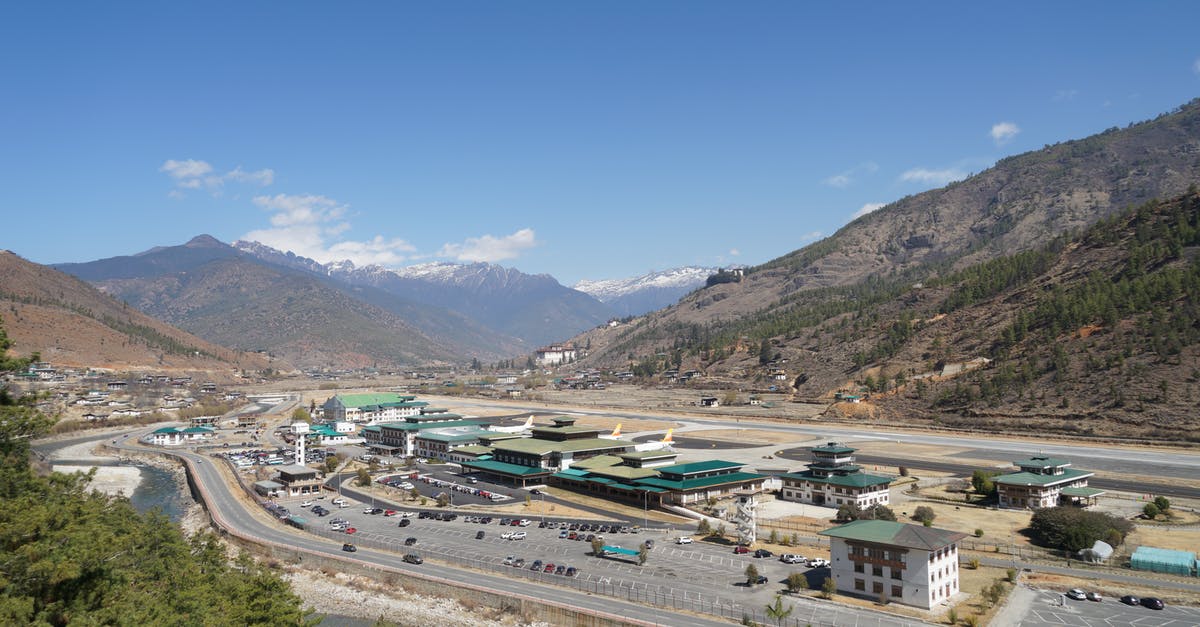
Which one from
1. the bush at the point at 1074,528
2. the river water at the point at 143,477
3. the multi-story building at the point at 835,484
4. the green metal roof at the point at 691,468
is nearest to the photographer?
the bush at the point at 1074,528

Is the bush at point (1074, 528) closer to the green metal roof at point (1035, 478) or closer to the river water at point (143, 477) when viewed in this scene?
the green metal roof at point (1035, 478)

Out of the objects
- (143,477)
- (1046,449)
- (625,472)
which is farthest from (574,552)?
(143,477)

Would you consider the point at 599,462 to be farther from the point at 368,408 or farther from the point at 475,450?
the point at 368,408

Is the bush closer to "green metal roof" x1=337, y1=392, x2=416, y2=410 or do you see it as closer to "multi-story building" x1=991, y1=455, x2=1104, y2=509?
"multi-story building" x1=991, y1=455, x2=1104, y2=509

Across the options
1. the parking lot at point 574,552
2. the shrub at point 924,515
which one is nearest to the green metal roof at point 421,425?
the parking lot at point 574,552

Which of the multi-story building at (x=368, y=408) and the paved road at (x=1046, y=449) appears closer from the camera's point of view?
the paved road at (x=1046, y=449)

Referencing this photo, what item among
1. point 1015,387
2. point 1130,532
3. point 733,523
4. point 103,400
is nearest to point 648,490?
point 733,523
